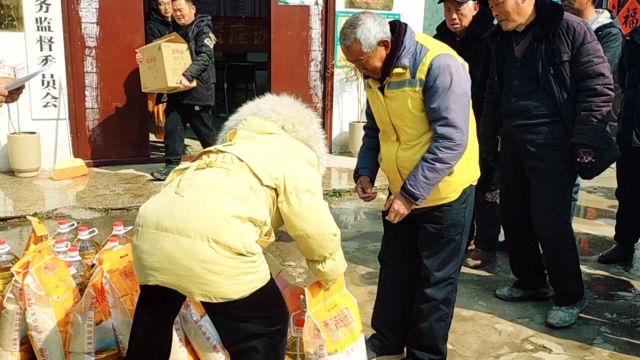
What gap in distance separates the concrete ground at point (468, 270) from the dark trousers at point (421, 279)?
326 mm

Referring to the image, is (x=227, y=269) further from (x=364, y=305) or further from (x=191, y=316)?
(x=364, y=305)

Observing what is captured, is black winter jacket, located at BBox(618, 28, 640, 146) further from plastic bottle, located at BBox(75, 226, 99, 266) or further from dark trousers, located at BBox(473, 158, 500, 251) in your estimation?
plastic bottle, located at BBox(75, 226, 99, 266)

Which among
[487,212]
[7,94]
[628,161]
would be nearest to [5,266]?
[7,94]

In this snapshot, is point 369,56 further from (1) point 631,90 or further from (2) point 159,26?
(2) point 159,26

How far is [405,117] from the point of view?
2.63m

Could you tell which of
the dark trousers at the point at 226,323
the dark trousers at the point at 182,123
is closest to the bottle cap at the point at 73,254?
the dark trousers at the point at 226,323

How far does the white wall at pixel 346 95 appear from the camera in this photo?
7266 mm

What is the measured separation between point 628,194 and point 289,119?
9.86 feet

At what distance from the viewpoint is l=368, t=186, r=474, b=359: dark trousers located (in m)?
2.74

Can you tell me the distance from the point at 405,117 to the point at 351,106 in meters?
4.81

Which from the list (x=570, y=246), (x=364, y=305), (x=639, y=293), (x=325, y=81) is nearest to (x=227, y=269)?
(x=364, y=305)

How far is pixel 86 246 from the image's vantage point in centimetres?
297

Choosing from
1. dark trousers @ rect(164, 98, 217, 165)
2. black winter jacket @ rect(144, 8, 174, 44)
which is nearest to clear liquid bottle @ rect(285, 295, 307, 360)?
dark trousers @ rect(164, 98, 217, 165)

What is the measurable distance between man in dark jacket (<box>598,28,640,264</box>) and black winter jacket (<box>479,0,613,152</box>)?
102 centimetres
